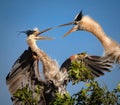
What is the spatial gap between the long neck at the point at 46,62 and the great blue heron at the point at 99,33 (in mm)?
715

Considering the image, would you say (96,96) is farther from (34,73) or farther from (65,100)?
(34,73)

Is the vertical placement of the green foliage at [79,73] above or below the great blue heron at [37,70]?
below

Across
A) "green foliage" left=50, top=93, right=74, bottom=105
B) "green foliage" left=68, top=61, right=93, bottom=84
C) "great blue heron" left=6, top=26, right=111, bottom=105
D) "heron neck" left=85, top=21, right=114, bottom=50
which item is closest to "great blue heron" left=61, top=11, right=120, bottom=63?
"heron neck" left=85, top=21, right=114, bottom=50

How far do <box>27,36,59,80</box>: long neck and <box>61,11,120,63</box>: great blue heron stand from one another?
0.71 m

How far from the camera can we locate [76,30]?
725cm

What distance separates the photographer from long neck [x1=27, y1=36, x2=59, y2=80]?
6466mm

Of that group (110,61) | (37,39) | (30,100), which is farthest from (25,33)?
(30,100)

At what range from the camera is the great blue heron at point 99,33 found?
6047mm

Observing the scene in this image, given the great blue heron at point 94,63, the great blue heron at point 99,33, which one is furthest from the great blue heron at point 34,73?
the great blue heron at point 99,33

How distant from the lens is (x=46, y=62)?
6598 millimetres

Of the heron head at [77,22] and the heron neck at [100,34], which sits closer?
the heron neck at [100,34]

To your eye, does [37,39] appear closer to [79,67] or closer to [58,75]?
[58,75]

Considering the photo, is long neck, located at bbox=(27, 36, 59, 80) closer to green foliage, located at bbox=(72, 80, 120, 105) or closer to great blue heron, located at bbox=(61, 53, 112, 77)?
great blue heron, located at bbox=(61, 53, 112, 77)

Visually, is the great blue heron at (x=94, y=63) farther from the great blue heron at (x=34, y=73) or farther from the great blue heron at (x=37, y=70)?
the great blue heron at (x=34, y=73)
